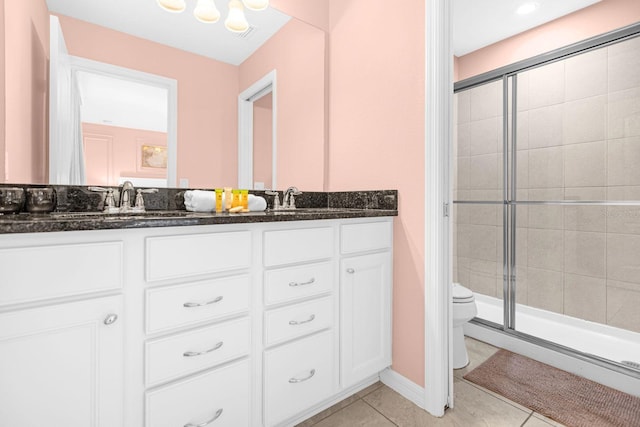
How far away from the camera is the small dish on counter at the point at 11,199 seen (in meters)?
1.07

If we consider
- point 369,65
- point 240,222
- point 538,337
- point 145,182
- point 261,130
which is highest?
point 369,65

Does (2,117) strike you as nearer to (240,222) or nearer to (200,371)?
(240,222)

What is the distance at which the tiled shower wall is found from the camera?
2059 mm

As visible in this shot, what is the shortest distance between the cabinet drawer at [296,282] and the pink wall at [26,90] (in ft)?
3.18

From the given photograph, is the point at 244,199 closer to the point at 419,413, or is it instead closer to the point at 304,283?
the point at 304,283

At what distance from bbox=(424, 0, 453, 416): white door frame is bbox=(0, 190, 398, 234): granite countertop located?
245 mm

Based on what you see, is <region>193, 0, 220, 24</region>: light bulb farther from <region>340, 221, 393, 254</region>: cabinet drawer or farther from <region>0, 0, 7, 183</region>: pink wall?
<region>340, 221, 393, 254</region>: cabinet drawer

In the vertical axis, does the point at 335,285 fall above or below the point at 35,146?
below

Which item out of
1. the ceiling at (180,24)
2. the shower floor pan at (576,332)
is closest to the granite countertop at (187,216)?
the ceiling at (180,24)

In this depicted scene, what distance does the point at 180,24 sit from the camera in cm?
156

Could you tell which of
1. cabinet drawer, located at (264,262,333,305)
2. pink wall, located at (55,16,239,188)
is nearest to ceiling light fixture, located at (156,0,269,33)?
pink wall, located at (55,16,239,188)

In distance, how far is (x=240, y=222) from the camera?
3.62ft

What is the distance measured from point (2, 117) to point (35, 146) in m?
0.13

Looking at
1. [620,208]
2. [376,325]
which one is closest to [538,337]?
[620,208]
